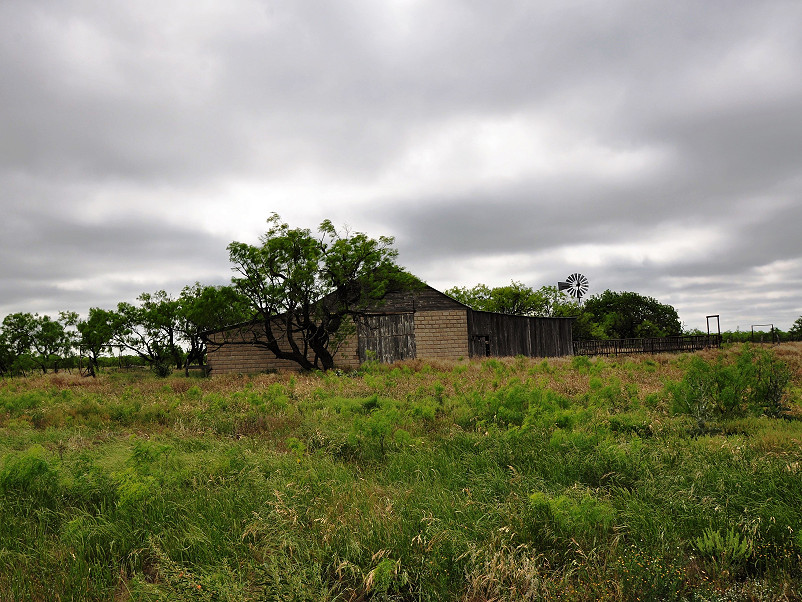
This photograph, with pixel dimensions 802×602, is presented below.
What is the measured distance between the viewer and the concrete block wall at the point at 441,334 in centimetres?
2736

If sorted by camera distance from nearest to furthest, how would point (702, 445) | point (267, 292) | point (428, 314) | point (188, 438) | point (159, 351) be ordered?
point (702, 445), point (188, 438), point (267, 292), point (428, 314), point (159, 351)

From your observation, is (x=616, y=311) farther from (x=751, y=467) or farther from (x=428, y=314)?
(x=751, y=467)

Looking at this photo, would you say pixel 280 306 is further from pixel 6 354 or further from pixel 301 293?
pixel 6 354

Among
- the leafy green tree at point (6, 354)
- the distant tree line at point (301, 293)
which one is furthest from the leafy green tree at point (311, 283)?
the leafy green tree at point (6, 354)

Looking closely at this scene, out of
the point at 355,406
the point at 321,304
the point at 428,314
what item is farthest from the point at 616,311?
the point at 355,406

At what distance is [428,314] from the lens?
27.6m

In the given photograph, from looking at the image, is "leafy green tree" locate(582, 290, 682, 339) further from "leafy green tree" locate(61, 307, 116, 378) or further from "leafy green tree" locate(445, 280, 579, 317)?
"leafy green tree" locate(61, 307, 116, 378)

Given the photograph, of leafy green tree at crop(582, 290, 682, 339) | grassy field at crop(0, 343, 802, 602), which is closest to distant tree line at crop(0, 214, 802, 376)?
grassy field at crop(0, 343, 802, 602)

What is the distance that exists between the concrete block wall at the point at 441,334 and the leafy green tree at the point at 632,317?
41.7 metres

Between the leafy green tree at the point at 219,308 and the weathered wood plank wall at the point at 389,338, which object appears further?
the weathered wood plank wall at the point at 389,338

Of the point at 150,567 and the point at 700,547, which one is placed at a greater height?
the point at 700,547

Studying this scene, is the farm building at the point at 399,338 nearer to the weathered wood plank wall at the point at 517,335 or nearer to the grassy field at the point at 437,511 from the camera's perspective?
the weathered wood plank wall at the point at 517,335

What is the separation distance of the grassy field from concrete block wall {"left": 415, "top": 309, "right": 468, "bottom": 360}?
772 inches

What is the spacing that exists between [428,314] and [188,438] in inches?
803
